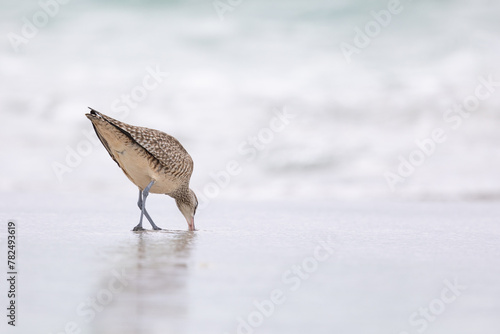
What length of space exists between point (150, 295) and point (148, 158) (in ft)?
13.0

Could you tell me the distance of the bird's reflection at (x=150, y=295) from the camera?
10.9 feet

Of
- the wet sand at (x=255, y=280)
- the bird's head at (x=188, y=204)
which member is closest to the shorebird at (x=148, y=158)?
A: the bird's head at (x=188, y=204)

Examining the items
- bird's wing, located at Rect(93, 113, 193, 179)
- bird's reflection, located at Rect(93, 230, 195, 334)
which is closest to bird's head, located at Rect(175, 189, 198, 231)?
bird's wing, located at Rect(93, 113, 193, 179)

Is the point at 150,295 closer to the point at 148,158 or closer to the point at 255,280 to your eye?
the point at 255,280

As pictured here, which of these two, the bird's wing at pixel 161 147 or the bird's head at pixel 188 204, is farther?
the bird's head at pixel 188 204

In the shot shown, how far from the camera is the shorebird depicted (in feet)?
24.3

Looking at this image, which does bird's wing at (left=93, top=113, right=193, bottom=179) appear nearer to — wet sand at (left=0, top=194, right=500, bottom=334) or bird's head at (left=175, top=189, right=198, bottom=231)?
bird's head at (left=175, top=189, right=198, bottom=231)

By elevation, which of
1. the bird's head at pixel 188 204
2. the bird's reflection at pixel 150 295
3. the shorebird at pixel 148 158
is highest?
the shorebird at pixel 148 158

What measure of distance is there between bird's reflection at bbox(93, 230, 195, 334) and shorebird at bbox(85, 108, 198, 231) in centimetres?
159

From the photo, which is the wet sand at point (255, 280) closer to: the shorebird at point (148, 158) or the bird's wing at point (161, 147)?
the shorebird at point (148, 158)

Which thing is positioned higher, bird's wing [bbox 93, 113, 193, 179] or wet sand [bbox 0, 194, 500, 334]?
bird's wing [bbox 93, 113, 193, 179]

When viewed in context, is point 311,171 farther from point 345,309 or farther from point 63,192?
point 345,309

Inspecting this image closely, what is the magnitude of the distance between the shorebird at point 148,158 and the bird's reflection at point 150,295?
5.21ft

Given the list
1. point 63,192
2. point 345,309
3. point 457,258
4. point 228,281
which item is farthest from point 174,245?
point 63,192
